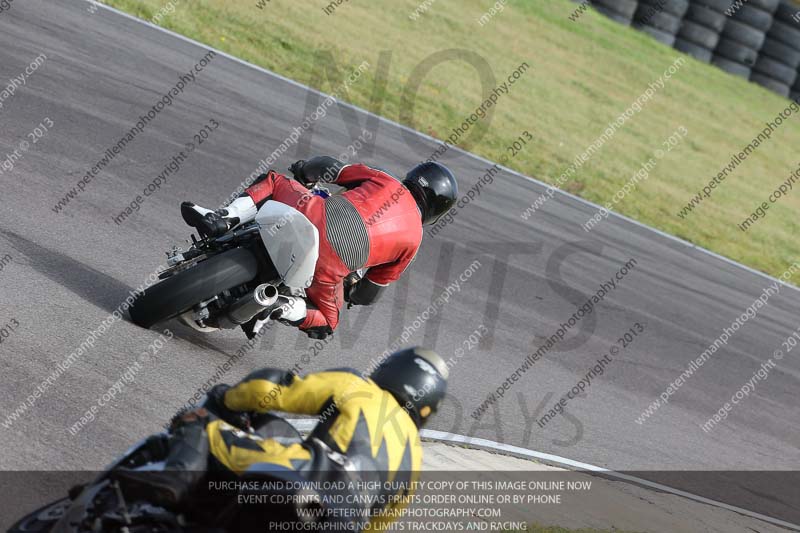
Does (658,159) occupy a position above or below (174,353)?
below

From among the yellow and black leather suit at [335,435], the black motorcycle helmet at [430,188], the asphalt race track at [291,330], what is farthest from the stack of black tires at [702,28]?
the yellow and black leather suit at [335,435]

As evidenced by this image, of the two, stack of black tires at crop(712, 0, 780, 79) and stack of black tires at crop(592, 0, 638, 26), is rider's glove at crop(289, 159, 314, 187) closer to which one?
stack of black tires at crop(712, 0, 780, 79)

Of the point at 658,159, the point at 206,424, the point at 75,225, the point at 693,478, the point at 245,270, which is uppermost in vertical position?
the point at 206,424

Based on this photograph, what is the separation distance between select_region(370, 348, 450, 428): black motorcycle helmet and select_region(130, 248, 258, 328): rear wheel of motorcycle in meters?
2.03

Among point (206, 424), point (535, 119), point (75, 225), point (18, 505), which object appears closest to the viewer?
point (206, 424)

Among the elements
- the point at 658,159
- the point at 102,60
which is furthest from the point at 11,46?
the point at 658,159

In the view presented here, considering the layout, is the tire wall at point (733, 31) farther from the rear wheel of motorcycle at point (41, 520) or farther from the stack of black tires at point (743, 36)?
the rear wheel of motorcycle at point (41, 520)

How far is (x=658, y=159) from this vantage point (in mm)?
22062

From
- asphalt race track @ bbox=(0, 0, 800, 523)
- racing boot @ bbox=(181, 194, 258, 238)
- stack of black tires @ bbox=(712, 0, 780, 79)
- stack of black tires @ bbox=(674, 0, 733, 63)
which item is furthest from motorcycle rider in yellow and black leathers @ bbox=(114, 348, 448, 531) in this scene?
stack of black tires @ bbox=(712, 0, 780, 79)

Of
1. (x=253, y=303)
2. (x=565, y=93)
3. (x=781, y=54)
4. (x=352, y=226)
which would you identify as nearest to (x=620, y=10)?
(x=781, y=54)

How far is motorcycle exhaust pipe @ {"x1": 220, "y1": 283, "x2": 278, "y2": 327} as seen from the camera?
602cm

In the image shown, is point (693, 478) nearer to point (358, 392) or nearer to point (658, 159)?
point (358, 392)

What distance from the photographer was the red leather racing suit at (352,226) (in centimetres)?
623

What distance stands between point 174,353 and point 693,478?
432cm
